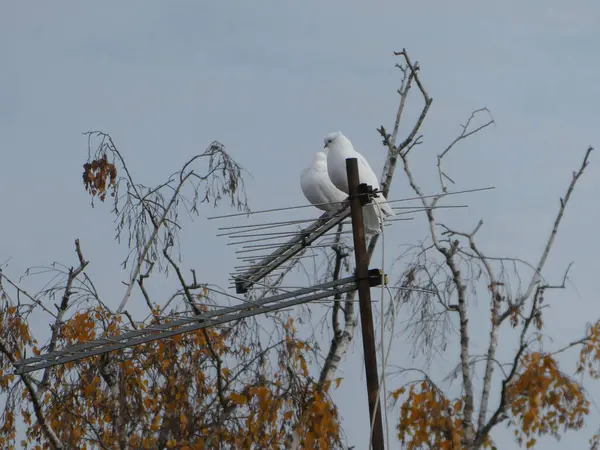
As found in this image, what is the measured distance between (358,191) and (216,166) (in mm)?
3735

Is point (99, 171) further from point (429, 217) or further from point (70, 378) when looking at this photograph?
point (429, 217)

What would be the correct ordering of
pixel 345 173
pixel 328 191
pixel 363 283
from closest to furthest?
pixel 363 283 < pixel 345 173 < pixel 328 191

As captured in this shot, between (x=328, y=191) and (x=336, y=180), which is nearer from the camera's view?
(x=336, y=180)

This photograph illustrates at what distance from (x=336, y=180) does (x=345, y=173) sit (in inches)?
2.1

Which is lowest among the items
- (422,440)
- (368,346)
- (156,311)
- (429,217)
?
(368,346)

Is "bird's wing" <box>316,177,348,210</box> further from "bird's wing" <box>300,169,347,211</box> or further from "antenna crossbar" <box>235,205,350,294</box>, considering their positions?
"antenna crossbar" <box>235,205,350,294</box>

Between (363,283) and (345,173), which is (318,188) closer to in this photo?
(345,173)

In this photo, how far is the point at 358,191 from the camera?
15.7 feet

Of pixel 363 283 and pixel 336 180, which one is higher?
pixel 336 180

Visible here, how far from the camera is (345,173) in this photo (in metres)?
5.12

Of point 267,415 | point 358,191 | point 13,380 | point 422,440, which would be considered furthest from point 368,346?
point 13,380

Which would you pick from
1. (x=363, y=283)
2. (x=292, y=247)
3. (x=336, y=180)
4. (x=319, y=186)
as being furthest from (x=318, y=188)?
(x=363, y=283)

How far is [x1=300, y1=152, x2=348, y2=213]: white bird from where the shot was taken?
5.43 metres

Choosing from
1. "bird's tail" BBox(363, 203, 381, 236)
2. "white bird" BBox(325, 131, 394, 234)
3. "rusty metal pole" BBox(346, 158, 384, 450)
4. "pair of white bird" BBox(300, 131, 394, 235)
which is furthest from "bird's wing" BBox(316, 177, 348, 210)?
"rusty metal pole" BBox(346, 158, 384, 450)
